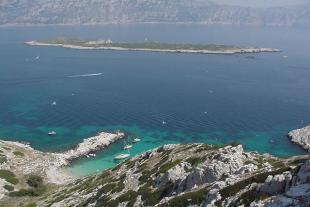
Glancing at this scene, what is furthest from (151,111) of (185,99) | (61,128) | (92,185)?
(92,185)

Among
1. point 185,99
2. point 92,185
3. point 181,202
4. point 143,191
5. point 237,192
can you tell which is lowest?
point 185,99

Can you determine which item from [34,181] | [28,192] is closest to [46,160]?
[34,181]

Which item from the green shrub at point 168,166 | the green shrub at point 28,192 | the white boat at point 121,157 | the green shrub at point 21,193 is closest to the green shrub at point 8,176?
the green shrub at point 28,192

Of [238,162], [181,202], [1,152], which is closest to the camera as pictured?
[181,202]

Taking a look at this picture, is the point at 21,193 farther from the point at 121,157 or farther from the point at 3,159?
the point at 121,157

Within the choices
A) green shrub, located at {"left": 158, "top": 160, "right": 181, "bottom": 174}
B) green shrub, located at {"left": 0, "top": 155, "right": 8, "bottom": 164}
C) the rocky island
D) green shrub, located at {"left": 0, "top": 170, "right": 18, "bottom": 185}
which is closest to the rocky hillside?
the rocky island

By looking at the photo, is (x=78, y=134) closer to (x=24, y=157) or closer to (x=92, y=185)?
(x=24, y=157)

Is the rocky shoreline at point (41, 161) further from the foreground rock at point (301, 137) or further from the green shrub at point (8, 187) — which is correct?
the foreground rock at point (301, 137)
